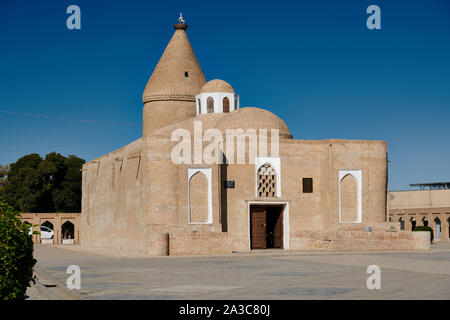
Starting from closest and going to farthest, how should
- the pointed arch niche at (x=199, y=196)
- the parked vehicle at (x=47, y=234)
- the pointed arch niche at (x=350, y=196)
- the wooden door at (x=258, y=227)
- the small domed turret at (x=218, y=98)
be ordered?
the pointed arch niche at (x=199, y=196), the wooden door at (x=258, y=227), the pointed arch niche at (x=350, y=196), the small domed turret at (x=218, y=98), the parked vehicle at (x=47, y=234)

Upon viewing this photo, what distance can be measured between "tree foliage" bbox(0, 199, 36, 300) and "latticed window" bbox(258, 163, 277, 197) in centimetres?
1921

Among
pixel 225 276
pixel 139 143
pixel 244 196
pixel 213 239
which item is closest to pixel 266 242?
pixel 244 196

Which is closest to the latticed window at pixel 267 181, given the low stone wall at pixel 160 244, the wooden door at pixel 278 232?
the wooden door at pixel 278 232

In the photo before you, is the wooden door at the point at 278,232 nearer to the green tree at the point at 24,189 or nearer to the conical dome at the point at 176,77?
the conical dome at the point at 176,77

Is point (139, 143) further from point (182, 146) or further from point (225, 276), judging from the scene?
point (225, 276)

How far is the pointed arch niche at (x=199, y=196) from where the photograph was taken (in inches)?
973

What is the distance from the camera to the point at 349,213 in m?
26.9

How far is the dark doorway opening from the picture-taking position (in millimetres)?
26312

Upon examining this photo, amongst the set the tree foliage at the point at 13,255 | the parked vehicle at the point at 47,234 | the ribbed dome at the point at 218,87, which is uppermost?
the ribbed dome at the point at 218,87

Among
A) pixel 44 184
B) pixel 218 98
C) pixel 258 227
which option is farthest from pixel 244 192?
pixel 44 184

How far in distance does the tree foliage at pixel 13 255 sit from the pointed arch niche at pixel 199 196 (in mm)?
17009

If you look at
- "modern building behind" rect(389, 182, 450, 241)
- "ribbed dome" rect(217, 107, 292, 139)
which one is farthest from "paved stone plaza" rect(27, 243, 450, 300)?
"modern building behind" rect(389, 182, 450, 241)

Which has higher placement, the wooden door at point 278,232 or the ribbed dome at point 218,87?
the ribbed dome at point 218,87

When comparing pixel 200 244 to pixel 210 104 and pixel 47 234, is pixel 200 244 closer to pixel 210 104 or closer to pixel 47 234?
pixel 210 104
